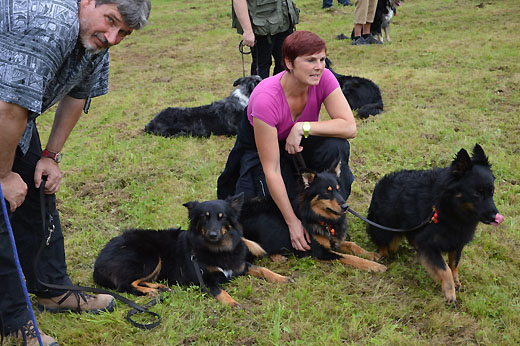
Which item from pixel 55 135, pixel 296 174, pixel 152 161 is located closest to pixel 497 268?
pixel 296 174

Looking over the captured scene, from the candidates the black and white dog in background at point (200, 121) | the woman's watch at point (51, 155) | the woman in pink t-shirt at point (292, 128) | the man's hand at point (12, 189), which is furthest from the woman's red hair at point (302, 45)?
the black and white dog in background at point (200, 121)

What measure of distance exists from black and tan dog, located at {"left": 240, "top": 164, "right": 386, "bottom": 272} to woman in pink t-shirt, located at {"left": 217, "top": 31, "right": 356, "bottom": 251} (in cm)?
11

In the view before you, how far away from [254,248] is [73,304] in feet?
4.64

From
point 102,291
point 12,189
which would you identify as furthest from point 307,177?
point 12,189

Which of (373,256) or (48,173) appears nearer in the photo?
(48,173)

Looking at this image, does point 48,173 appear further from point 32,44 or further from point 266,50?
point 266,50

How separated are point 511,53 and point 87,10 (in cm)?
878

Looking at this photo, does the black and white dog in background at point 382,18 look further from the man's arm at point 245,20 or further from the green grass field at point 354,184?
the man's arm at point 245,20

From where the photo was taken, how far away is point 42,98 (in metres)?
2.02

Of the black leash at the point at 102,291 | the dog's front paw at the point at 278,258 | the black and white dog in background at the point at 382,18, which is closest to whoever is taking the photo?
the black leash at the point at 102,291

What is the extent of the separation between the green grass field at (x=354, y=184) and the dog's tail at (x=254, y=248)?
0.15 m

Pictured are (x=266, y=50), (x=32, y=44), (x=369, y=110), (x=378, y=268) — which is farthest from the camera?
(x=369, y=110)

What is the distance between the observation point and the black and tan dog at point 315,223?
11.4 feet

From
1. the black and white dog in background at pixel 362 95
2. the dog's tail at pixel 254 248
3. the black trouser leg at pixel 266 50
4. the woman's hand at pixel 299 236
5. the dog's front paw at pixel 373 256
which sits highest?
the black trouser leg at pixel 266 50
